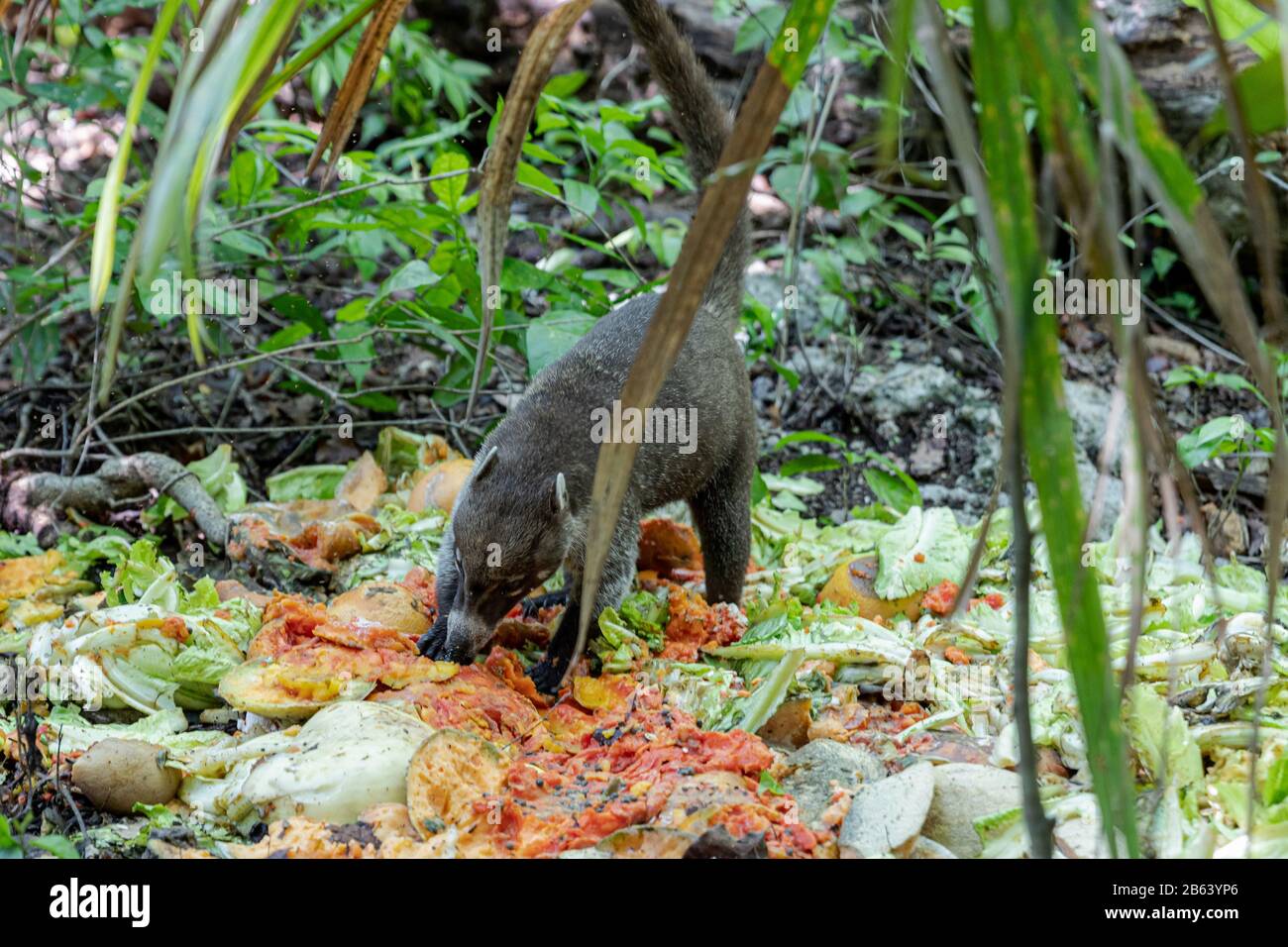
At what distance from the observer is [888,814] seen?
2.62m

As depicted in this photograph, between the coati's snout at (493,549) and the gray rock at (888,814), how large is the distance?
5.09 feet

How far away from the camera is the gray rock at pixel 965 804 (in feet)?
8.73

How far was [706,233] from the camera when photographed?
1.51 metres

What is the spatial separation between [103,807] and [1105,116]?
8.66 feet

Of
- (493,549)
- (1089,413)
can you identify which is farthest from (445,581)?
(1089,413)

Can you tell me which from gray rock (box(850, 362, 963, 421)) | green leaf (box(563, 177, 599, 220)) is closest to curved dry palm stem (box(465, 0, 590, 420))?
green leaf (box(563, 177, 599, 220))

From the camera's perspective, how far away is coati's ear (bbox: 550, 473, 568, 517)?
3986 millimetres

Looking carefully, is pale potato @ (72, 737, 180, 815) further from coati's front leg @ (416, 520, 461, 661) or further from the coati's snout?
coati's front leg @ (416, 520, 461, 661)

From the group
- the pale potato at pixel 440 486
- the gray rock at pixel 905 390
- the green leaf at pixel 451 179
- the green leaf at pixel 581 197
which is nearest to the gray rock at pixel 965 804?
the pale potato at pixel 440 486

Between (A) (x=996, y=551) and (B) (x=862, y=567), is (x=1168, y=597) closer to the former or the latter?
(A) (x=996, y=551)

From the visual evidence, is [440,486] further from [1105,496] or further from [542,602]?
[1105,496]

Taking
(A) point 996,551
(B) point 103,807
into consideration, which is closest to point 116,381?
(B) point 103,807

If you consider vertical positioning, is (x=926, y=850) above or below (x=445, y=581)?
below

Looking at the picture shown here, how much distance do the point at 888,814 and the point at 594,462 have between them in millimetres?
1944
